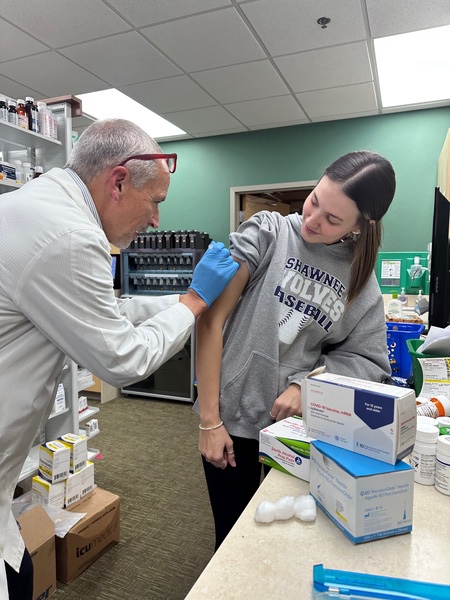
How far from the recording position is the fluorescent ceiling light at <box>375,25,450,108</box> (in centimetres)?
271

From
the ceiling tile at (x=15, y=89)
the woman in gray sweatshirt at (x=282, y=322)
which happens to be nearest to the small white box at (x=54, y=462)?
the woman in gray sweatshirt at (x=282, y=322)

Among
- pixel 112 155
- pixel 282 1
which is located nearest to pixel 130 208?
pixel 112 155

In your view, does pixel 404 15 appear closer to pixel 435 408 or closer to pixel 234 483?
pixel 435 408

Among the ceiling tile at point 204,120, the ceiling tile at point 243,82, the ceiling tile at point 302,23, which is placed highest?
the ceiling tile at point 302,23

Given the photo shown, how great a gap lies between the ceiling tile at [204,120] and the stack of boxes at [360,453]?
3668mm

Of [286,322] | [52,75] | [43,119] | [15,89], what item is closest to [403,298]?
[286,322]

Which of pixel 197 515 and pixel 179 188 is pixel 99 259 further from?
pixel 179 188

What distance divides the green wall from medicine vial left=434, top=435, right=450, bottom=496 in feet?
11.8

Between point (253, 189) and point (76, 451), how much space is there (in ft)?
11.2

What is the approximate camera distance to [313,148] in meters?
4.23

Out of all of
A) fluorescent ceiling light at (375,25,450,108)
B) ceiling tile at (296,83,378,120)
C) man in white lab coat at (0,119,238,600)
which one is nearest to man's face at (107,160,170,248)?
man in white lab coat at (0,119,238,600)

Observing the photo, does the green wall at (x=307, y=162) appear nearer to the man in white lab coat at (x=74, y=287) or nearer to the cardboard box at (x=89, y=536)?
the cardboard box at (x=89, y=536)

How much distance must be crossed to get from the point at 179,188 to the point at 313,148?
5.35ft

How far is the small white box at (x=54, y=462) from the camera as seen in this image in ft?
5.94
